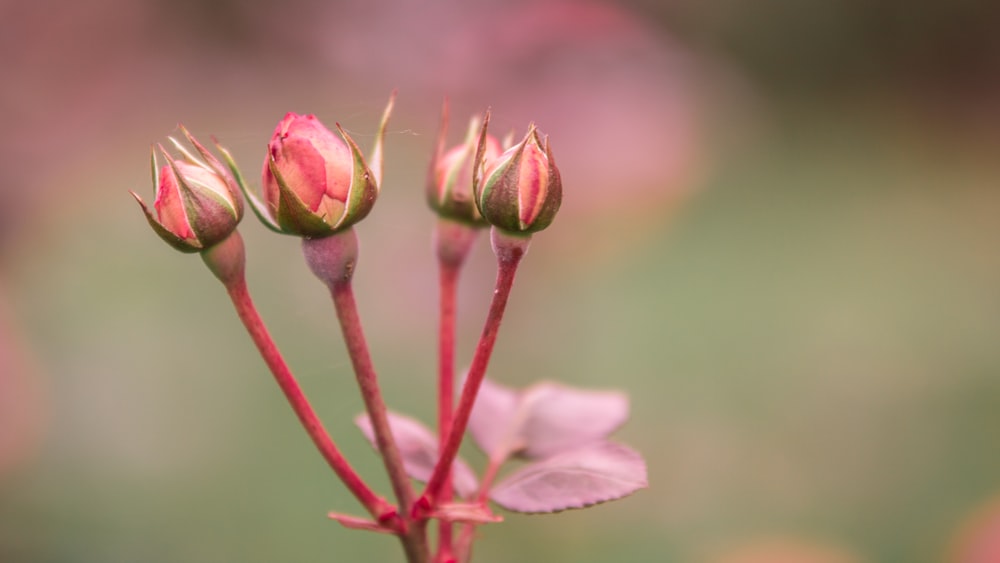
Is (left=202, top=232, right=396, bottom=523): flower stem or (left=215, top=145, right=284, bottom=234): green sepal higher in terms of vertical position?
(left=215, top=145, right=284, bottom=234): green sepal

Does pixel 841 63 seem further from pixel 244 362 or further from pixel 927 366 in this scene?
pixel 244 362

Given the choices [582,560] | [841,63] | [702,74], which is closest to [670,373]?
[582,560]

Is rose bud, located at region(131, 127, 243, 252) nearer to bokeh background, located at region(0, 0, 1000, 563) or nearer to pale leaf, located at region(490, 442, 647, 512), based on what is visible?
pale leaf, located at region(490, 442, 647, 512)

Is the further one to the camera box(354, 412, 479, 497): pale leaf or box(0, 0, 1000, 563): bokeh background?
box(0, 0, 1000, 563): bokeh background

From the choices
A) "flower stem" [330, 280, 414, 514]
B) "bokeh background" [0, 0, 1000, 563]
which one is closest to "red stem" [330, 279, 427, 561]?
"flower stem" [330, 280, 414, 514]

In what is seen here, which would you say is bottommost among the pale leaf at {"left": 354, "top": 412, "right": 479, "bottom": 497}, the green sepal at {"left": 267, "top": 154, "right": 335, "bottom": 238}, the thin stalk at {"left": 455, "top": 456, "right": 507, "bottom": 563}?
the thin stalk at {"left": 455, "top": 456, "right": 507, "bottom": 563}

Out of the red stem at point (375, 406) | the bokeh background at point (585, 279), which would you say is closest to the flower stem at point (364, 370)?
the red stem at point (375, 406)

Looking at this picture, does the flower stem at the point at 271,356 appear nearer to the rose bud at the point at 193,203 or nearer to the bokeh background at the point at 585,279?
the rose bud at the point at 193,203

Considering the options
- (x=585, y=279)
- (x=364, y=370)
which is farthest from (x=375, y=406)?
(x=585, y=279)

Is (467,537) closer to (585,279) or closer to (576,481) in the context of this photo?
(576,481)
